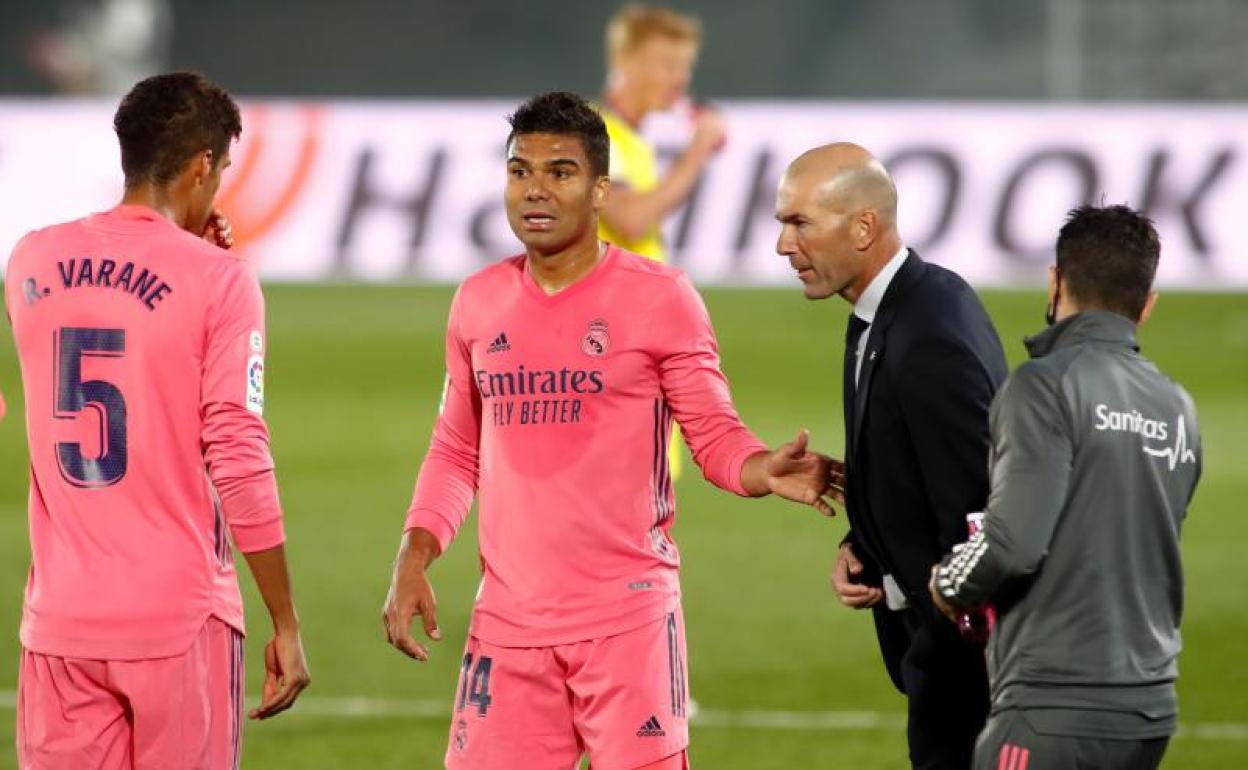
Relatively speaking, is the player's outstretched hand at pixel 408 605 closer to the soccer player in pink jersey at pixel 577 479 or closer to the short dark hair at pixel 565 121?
the soccer player in pink jersey at pixel 577 479

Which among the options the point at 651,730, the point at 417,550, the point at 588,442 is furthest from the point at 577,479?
the point at 651,730

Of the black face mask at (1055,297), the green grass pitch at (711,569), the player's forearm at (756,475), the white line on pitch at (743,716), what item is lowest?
the white line on pitch at (743,716)

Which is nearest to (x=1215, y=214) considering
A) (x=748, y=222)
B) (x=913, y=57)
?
(x=748, y=222)

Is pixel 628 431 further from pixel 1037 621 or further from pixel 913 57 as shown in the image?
pixel 913 57

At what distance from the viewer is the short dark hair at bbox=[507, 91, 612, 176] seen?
437 centimetres

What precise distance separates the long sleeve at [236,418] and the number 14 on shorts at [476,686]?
1.83 feet

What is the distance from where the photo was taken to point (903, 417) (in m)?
4.12

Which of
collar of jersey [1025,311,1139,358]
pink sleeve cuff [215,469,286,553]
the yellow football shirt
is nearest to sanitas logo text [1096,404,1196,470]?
Answer: collar of jersey [1025,311,1139,358]

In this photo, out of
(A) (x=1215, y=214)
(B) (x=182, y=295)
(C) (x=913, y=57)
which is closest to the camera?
(B) (x=182, y=295)

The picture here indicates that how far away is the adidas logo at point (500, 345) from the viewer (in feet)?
14.4

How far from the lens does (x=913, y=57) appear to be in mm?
24969

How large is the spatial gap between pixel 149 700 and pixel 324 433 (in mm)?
9585

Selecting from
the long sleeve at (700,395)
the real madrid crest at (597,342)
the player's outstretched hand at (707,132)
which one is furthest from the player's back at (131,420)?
the player's outstretched hand at (707,132)

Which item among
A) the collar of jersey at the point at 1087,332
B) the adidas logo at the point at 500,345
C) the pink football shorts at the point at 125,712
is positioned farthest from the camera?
the adidas logo at the point at 500,345
